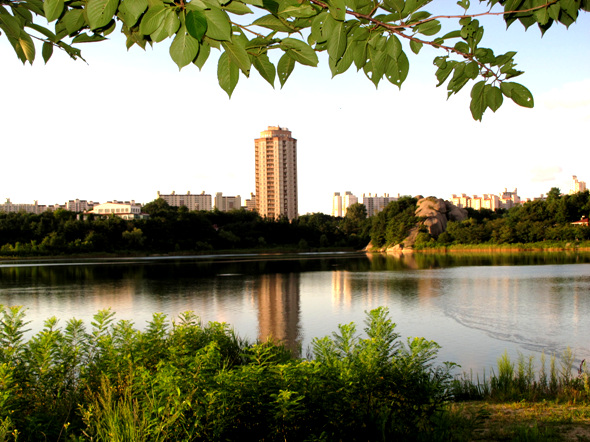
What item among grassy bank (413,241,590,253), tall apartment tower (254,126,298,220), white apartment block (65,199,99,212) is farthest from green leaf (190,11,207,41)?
white apartment block (65,199,99,212)

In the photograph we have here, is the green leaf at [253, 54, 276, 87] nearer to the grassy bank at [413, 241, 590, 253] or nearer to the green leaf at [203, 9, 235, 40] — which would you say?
the green leaf at [203, 9, 235, 40]

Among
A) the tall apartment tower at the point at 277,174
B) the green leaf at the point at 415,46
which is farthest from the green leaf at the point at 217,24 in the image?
the tall apartment tower at the point at 277,174

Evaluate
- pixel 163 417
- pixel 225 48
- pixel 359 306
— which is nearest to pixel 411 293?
pixel 359 306

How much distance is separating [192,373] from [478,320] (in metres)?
11.6

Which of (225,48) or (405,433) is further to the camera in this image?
(405,433)

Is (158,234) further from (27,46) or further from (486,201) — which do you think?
(486,201)

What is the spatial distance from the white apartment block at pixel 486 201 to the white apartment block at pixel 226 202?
255ft

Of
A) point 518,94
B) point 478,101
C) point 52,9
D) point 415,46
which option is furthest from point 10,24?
point 518,94

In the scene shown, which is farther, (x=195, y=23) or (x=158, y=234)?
(x=158, y=234)

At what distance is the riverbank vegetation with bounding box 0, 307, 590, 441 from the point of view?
316 cm

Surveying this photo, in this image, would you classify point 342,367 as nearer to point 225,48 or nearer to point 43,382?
point 43,382

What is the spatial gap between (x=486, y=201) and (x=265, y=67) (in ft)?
577

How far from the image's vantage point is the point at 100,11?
1.32 meters

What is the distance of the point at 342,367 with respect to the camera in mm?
4031
